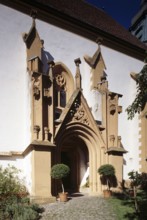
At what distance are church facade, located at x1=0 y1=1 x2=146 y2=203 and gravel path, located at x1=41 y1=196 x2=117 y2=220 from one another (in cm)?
136

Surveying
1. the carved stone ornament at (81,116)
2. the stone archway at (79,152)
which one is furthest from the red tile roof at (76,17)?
the stone archway at (79,152)

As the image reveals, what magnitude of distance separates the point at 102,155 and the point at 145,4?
17.0 meters

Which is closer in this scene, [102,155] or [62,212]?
[62,212]

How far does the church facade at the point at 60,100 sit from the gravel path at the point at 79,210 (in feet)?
4.47

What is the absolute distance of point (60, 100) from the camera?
57.0 feet

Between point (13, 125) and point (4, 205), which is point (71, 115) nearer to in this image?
point (13, 125)

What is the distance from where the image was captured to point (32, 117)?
46.5 feet

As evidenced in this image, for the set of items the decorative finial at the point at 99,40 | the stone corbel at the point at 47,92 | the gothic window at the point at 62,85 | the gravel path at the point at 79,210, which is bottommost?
the gravel path at the point at 79,210

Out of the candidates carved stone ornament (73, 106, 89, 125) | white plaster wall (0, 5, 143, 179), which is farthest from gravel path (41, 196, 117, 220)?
carved stone ornament (73, 106, 89, 125)

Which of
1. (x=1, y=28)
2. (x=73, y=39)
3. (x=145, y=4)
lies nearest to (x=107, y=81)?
(x=73, y=39)

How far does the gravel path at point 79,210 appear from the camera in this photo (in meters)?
10.5

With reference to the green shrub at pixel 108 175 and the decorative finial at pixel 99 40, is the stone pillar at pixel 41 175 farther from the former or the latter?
the decorative finial at pixel 99 40

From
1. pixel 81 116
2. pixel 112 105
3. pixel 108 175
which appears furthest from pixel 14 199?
pixel 112 105

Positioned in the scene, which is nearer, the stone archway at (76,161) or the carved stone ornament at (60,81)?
the carved stone ornament at (60,81)
